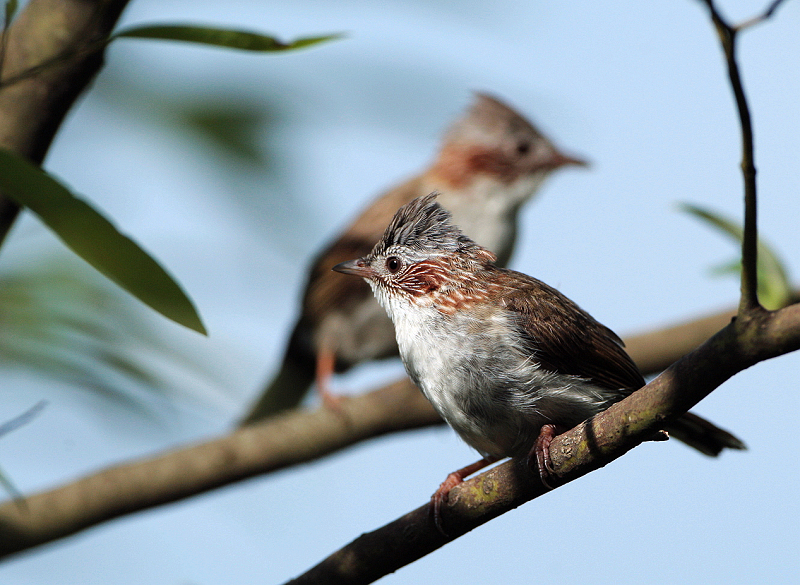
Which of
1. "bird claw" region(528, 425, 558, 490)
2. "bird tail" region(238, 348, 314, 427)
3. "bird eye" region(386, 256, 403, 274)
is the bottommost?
"bird tail" region(238, 348, 314, 427)

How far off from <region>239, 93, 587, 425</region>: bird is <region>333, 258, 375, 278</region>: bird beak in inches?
111

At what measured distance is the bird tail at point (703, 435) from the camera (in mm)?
3305

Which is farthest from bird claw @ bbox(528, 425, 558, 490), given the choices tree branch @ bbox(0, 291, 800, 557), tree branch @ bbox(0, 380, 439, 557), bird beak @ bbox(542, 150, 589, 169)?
bird beak @ bbox(542, 150, 589, 169)

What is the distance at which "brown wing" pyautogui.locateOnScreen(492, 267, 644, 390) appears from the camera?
3.18 metres

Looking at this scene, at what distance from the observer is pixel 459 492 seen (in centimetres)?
273

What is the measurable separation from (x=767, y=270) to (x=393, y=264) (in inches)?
64.0

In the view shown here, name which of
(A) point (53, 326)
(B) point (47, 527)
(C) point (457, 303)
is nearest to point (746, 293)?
(C) point (457, 303)

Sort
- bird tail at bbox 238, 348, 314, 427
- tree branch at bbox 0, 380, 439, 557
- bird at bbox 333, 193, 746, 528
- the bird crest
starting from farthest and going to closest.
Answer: bird tail at bbox 238, 348, 314, 427 → tree branch at bbox 0, 380, 439, 557 → the bird crest → bird at bbox 333, 193, 746, 528

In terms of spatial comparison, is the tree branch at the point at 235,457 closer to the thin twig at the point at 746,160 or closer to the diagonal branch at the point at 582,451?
the diagonal branch at the point at 582,451

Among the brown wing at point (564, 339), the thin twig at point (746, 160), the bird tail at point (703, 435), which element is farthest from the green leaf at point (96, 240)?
the bird tail at point (703, 435)

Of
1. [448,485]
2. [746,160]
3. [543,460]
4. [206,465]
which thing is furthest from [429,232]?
[206,465]

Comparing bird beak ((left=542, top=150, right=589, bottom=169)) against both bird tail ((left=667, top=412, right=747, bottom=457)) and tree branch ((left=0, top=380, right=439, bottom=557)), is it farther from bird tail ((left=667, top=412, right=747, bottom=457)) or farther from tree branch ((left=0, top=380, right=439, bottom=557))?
bird tail ((left=667, top=412, right=747, bottom=457))

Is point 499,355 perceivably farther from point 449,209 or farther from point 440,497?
point 449,209

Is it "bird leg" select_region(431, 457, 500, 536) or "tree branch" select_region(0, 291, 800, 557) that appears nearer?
"bird leg" select_region(431, 457, 500, 536)
